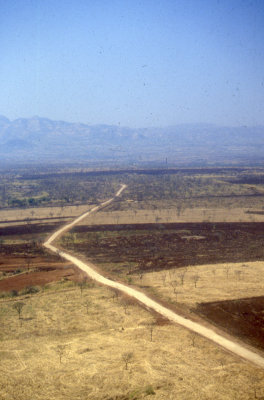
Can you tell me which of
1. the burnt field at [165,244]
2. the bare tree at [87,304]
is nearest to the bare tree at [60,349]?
the bare tree at [87,304]

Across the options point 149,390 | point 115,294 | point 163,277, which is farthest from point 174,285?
point 149,390

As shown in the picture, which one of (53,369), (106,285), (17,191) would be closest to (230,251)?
(106,285)

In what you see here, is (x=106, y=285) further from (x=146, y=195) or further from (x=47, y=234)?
(x=146, y=195)

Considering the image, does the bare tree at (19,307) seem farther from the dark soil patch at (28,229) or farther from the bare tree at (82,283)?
the dark soil patch at (28,229)

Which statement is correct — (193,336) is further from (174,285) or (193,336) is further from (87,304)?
(174,285)

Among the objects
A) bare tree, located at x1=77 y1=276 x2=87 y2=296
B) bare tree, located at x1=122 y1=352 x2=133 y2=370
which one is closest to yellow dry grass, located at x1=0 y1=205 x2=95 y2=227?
bare tree, located at x1=77 y1=276 x2=87 y2=296

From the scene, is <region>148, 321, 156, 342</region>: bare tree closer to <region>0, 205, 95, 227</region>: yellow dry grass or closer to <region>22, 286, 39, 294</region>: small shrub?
<region>22, 286, 39, 294</region>: small shrub

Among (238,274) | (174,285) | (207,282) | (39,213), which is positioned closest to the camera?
(174,285)
